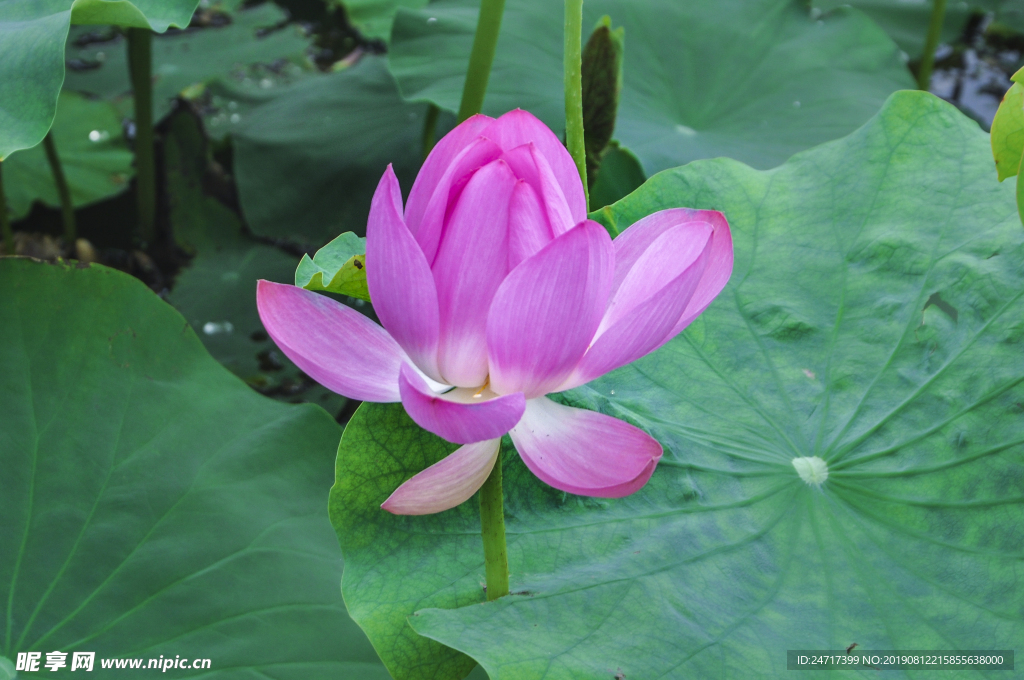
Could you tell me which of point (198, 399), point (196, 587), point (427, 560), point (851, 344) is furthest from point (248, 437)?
point (851, 344)

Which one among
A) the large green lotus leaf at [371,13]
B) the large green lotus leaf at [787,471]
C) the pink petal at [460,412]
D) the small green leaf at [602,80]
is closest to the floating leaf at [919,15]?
the large green lotus leaf at [371,13]

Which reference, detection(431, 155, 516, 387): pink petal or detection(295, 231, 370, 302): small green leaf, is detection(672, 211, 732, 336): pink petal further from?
detection(295, 231, 370, 302): small green leaf

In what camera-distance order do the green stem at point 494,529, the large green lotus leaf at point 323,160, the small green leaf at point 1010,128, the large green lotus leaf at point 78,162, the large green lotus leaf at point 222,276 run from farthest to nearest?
the large green lotus leaf at point 78,162, the large green lotus leaf at point 323,160, the large green lotus leaf at point 222,276, the small green leaf at point 1010,128, the green stem at point 494,529

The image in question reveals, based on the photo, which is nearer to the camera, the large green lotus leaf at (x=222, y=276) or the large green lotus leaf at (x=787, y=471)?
the large green lotus leaf at (x=787, y=471)

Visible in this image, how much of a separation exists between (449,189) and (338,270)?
0.23 metres

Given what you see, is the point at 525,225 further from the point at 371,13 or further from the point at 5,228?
the point at 371,13

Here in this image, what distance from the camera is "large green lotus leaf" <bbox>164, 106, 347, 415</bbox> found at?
1412 millimetres

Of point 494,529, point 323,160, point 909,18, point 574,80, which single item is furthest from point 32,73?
point 909,18

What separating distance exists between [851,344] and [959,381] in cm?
10

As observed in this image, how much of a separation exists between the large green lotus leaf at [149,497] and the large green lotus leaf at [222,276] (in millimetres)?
493

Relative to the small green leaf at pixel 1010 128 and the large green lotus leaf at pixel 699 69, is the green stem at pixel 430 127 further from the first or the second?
the small green leaf at pixel 1010 128

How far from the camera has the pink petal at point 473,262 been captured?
1.42ft

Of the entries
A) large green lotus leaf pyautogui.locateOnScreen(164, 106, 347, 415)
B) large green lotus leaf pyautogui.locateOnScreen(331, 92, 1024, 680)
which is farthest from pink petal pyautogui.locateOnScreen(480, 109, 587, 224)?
large green lotus leaf pyautogui.locateOnScreen(164, 106, 347, 415)

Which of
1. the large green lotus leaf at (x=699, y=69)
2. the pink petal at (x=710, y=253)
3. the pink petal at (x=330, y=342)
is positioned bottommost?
the large green lotus leaf at (x=699, y=69)
